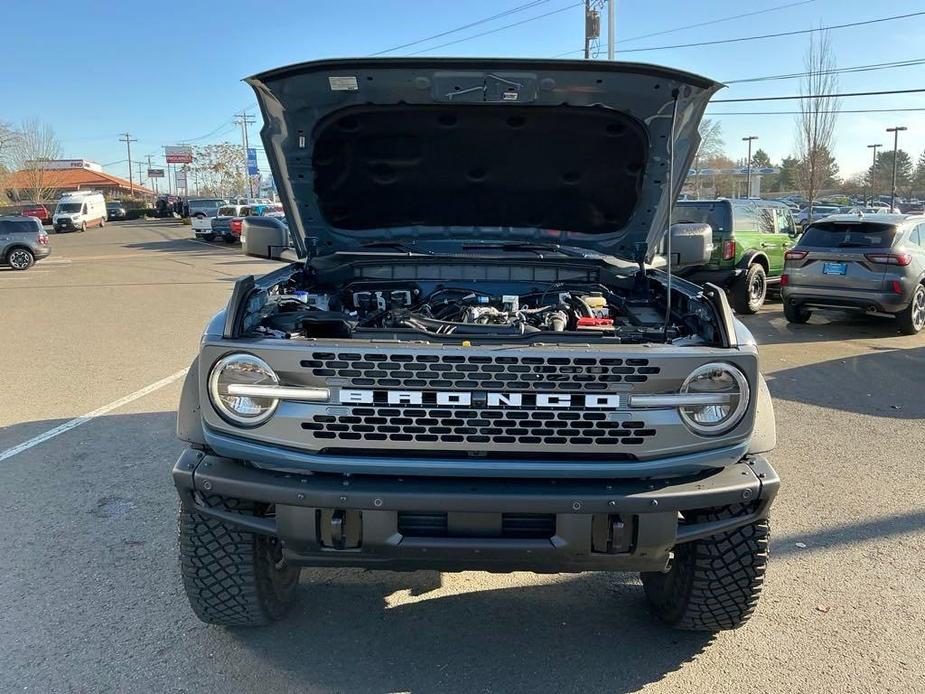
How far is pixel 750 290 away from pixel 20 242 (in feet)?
67.3

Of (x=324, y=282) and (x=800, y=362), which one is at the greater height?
(x=324, y=282)

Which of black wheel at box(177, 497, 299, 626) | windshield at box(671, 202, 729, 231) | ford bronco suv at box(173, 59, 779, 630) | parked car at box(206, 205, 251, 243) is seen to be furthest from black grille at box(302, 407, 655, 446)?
parked car at box(206, 205, 251, 243)

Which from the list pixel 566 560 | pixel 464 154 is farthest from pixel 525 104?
pixel 566 560

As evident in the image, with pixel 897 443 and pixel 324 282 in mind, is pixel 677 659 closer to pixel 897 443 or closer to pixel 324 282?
pixel 324 282

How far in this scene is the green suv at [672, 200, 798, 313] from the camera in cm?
1172

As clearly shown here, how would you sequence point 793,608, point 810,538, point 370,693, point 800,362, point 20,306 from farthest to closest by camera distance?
point 20,306 → point 800,362 → point 810,538 → point 793,608 → point 370,693

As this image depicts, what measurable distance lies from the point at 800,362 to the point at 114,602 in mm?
7608

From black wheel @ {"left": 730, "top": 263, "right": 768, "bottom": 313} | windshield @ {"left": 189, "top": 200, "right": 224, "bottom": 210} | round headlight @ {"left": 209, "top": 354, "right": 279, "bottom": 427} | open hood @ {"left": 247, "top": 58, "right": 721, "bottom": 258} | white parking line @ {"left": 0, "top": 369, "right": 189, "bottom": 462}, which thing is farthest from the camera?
windshield @ {"left": 189, "top": 200, "right": 224, "bottom": 210}

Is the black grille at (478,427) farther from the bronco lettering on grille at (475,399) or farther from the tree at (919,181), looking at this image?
the tree at (919,181)

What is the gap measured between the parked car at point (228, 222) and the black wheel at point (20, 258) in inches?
358

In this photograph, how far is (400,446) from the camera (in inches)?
97.0

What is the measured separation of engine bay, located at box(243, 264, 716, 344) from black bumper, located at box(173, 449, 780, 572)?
566 mm

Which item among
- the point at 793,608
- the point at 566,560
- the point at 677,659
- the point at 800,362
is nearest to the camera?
the point at 566,560

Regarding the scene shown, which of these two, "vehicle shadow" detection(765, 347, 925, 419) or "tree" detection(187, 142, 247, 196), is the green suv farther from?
"tree" detection(187, 142, 247, 196)
